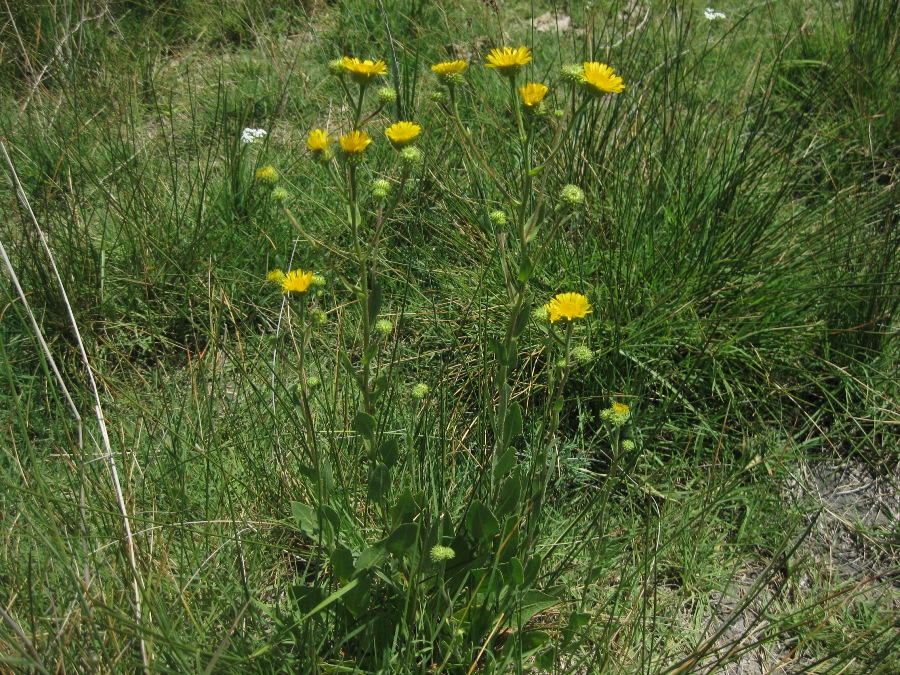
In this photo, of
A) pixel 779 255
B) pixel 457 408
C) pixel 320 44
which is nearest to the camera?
pixel 457 408

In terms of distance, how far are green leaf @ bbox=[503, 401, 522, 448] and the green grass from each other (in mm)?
26

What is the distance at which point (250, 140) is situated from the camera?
2.57 m

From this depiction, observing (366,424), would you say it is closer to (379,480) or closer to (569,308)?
(379,480)

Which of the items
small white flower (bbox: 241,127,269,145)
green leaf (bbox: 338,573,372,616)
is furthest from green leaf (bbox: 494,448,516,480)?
small white flower (bbox: 241,127,269,145)

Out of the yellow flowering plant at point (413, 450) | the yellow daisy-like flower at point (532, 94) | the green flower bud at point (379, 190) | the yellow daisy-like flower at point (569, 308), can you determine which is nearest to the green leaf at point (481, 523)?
the yellow flowering plant at point (413, 450)

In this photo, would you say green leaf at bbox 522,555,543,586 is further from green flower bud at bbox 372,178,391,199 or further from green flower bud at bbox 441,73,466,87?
green flower bud at bbox 441,73,466,87

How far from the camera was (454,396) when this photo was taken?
6.23 ft

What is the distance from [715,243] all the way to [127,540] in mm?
1620

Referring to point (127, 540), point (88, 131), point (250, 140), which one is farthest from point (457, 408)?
point (88, 131)

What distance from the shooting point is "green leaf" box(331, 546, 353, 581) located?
1.22m

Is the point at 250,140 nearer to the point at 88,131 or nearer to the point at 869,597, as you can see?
the point at 88,131

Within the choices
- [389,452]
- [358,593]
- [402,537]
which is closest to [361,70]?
[389,452]

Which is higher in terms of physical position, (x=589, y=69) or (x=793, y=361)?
(x=589, y=69)

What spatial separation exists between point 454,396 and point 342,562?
724 mm
